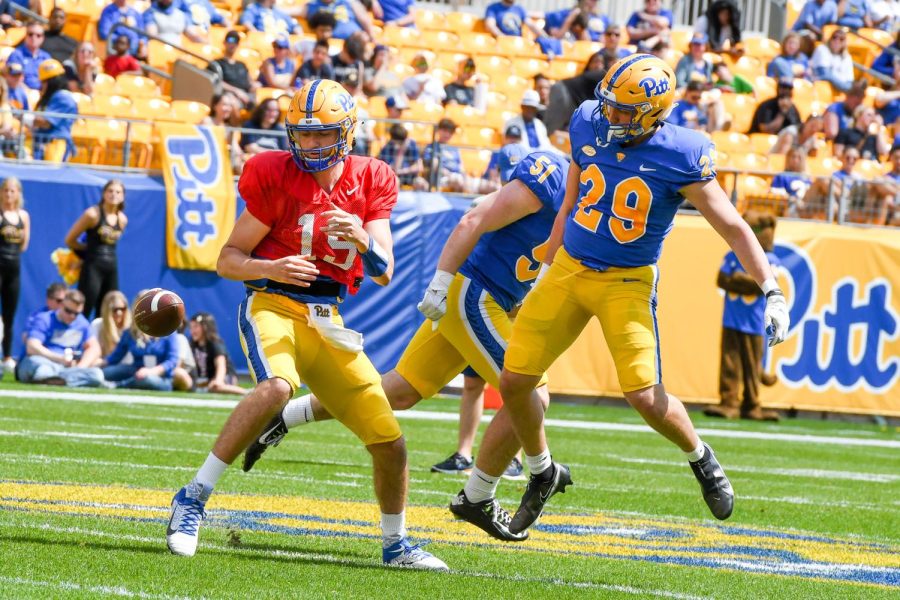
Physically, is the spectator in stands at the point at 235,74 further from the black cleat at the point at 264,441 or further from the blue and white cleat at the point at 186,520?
the blue and white cleat at the point at 186,520

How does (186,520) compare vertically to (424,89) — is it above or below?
below

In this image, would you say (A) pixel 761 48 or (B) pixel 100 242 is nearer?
(B) pixel 100 242

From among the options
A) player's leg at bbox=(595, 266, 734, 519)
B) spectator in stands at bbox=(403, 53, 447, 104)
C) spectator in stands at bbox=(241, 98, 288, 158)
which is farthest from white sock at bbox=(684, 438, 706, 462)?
spectator in stands at bbox=(403, 53, 447, 104)

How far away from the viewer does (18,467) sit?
7238 millimetres

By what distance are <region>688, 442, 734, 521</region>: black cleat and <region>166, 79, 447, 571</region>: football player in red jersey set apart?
1.14m

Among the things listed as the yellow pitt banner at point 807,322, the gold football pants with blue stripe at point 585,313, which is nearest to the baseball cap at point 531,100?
the yellow pitt banner at point 807,322

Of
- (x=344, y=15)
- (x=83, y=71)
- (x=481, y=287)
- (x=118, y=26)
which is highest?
(x=344, y=15)

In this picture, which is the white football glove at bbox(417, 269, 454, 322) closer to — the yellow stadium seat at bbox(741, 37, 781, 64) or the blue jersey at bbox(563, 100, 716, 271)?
the blue jersey at bbox(563, 100, 716, 271)

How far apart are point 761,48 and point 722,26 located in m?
0.72

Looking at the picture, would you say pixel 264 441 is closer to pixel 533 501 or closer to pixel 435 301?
pixel 435 301

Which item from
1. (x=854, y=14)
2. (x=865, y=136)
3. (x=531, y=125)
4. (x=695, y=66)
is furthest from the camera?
(x=854, y=14)

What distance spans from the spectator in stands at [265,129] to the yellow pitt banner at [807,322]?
12.1ft

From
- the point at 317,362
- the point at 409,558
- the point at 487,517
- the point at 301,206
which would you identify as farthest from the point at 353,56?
the point at 409,558

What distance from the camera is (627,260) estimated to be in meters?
5.87
